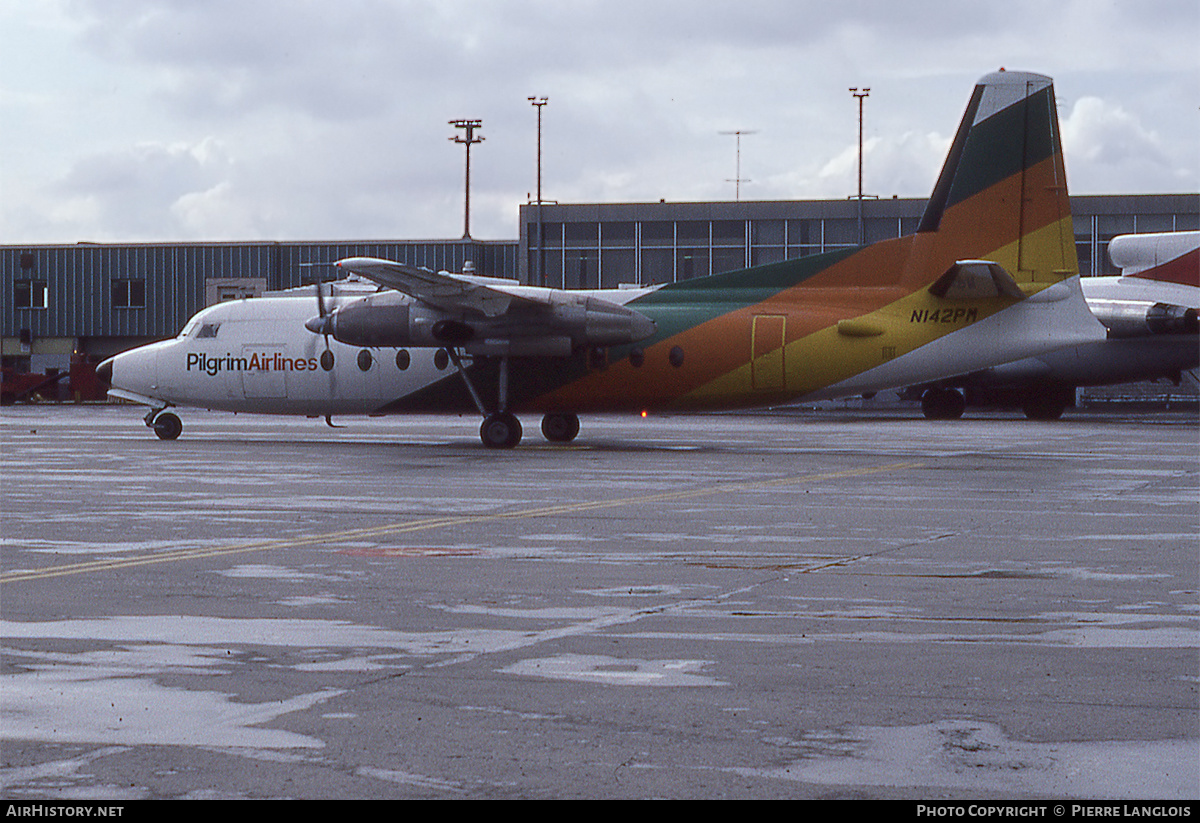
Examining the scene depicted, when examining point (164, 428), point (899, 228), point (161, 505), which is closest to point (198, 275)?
point (899, 228)

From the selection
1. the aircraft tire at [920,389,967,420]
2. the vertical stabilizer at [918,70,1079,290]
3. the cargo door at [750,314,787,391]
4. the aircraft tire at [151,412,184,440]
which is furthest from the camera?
the aircraft tire at [920,389,967,420]

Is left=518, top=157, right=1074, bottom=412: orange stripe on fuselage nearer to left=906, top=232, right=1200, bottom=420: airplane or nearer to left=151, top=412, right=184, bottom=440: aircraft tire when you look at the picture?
left=151, top=412, right=184, bottom=440: aircraft tire

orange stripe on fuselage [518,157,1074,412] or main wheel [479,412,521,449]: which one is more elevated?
orange stripe on fuselage [518,157,1074,412]

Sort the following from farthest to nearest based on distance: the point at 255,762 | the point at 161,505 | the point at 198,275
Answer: the point at 198,275 → the point at 161,505 → the point at 255,762

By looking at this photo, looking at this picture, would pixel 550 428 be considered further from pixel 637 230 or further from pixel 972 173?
pixel 637 230

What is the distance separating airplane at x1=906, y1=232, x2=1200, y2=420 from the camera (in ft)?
137

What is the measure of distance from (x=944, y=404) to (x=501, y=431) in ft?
77.3

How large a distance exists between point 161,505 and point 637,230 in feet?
181

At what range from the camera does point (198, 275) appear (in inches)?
2992

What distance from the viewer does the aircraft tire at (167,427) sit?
1267 inches

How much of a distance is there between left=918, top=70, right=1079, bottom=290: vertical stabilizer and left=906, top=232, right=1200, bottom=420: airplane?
1461cm

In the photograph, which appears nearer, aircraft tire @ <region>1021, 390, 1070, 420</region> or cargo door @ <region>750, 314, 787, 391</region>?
cargo door @ <region>750, 314, 787, 391</region>

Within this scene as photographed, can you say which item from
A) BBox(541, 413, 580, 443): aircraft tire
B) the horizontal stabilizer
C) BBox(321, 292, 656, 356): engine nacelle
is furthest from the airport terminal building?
the horizontal stabilizer
